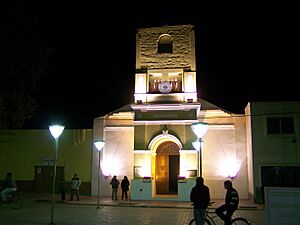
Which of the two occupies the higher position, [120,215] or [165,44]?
[165,44]

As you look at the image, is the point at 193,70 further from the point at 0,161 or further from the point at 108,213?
the point at 0,161

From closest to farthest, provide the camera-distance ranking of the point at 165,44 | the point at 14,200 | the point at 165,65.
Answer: the point at 14,200, the point at 165,65, the point at 165,44

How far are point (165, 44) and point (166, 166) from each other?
8.53 meters

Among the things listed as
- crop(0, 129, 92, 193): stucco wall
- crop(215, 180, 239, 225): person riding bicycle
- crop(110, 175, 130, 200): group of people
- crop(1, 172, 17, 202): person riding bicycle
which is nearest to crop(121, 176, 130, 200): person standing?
crop(110, 175, 130, 200): group of people

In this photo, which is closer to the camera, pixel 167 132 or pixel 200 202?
pixel 200 202

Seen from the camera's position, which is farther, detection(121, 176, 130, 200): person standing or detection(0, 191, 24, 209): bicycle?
detection(121, 176, 130, 200): person standing

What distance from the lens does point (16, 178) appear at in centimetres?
2781

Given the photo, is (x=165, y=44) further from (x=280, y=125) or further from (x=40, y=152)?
(x=40, y=152)

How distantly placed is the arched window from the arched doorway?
638 centimetres

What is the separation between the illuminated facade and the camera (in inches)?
920

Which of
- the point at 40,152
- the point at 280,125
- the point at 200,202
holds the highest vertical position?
the point at 280,125

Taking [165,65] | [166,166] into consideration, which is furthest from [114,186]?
[165,65]

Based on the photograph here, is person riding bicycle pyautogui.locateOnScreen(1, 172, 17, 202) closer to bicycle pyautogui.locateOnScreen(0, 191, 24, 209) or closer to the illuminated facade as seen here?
bicycle pyautogui.locateOnScreen(0, 191, 24, 209)

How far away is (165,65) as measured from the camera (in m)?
24.6
